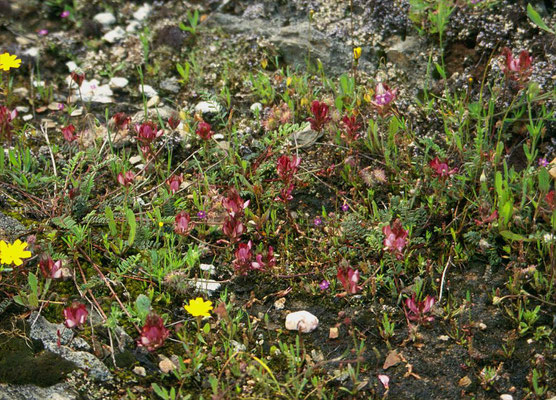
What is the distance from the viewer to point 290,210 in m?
3.73

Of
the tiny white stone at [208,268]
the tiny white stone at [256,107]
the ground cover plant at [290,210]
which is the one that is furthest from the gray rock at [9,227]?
the tiny white stone at [256,107]

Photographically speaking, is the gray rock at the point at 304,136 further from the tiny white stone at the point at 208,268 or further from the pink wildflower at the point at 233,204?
the tiny white stone at the point at 208,268

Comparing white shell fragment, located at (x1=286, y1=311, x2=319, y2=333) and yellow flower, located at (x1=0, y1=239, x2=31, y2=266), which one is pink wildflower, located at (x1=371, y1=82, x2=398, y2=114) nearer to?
white shell fragment, located at (x1=286, y1=311, x2=319, y2=333)

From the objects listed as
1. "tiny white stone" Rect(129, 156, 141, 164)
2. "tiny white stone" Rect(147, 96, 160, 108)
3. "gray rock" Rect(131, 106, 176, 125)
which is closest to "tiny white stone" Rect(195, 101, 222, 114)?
"gray rock" Rect(131, 106, 176, 125)

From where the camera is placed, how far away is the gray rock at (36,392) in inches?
109

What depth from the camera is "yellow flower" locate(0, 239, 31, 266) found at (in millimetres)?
3064

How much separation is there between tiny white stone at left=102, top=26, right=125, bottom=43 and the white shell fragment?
287 cm

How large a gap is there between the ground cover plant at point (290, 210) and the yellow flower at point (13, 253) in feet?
0.06

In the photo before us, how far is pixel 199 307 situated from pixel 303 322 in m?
0.53

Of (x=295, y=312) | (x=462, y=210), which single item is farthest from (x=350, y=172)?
(x=295, y=312)

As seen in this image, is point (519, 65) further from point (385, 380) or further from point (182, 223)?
point (182, 223)

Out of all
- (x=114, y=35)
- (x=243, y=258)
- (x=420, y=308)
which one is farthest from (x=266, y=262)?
(x=114, y=35)

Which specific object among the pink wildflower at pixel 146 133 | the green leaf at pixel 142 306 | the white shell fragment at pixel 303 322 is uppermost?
the pink wildflower at pixel 146 133

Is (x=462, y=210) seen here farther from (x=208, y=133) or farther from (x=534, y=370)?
(x=208, y=133)
